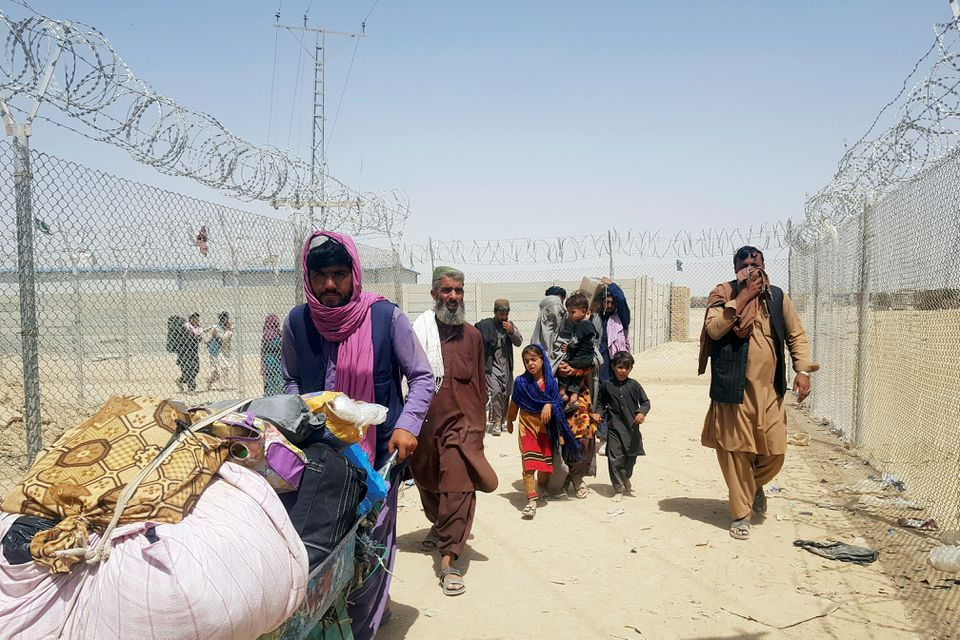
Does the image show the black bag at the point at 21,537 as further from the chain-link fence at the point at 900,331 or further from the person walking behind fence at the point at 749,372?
the chain-link fence at the point at 900,331

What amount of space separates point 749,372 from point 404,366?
2653mm

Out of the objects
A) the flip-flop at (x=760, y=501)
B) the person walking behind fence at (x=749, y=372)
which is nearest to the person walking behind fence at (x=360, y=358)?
the person walking behind fence at (x=749, y=372)

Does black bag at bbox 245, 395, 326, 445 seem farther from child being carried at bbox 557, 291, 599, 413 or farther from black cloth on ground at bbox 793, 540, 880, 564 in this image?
child being carried at bbox 557, 291, 599, 413

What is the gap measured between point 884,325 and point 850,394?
105 cm

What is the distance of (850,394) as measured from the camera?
7859mm

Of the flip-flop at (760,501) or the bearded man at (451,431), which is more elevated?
the bearded man at (451,431)

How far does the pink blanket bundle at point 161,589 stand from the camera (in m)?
1.56

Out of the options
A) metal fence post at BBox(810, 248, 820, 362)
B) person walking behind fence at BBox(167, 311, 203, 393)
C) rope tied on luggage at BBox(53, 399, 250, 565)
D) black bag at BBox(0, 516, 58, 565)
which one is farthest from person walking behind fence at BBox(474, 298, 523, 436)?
black bag at BBox(0, 516, 58, 565)

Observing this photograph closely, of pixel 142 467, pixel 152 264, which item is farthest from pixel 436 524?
pixel 142 467

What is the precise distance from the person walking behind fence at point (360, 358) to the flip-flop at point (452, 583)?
747 millimetres

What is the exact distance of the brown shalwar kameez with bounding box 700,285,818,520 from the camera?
4.72m

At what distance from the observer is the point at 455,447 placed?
418 cm

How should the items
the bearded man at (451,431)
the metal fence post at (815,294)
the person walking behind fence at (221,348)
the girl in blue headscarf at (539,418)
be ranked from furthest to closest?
1. the metal fence post at (815,294)
2. the person walking behind fence at (221,348)
3. the girl in blue headscarf at (539,418)
4. the bearded man at (451,431)

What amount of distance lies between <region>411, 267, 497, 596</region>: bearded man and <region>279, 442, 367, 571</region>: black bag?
1697 mm
